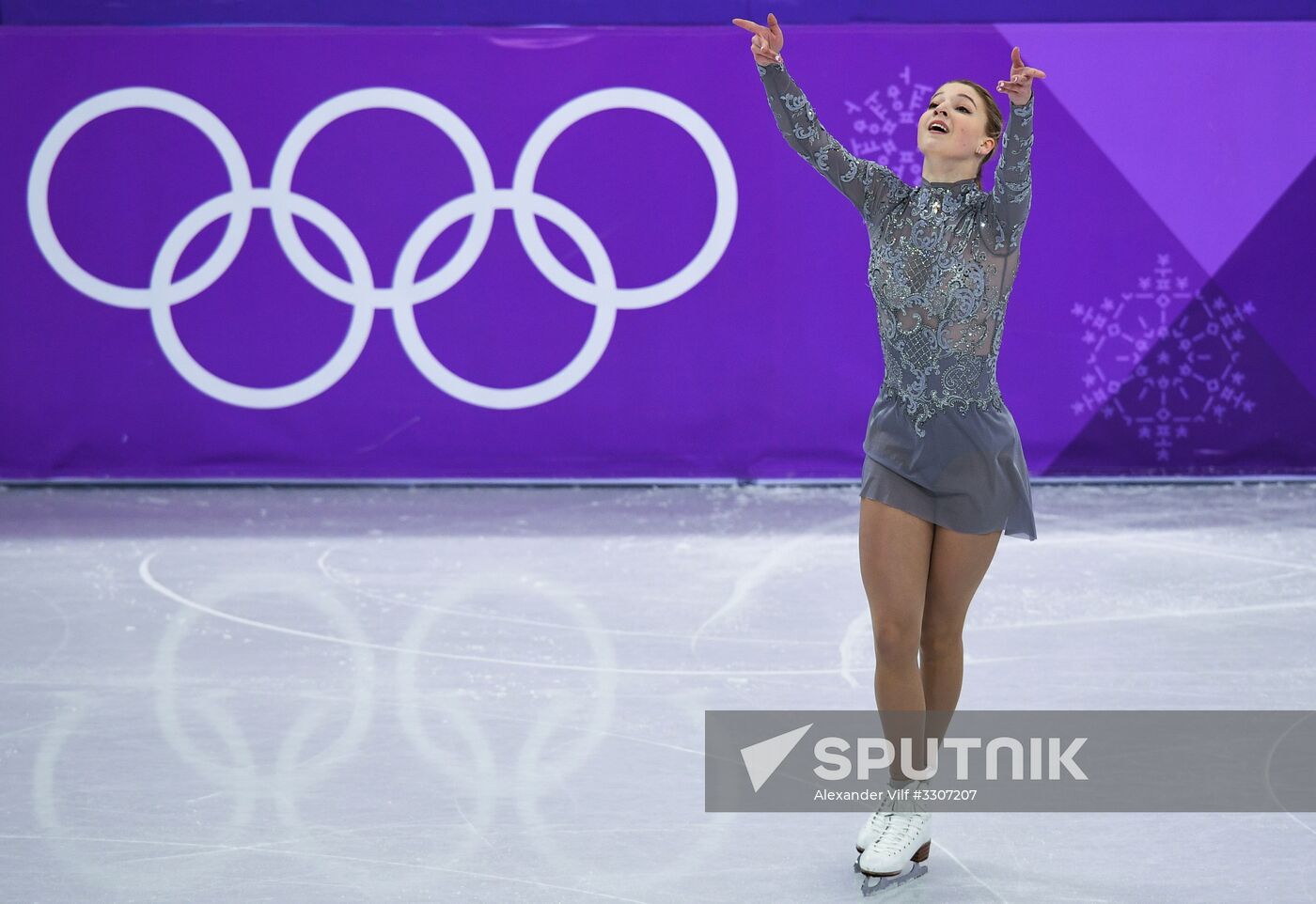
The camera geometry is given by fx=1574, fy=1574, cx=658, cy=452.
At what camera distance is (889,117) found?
8.12 metres

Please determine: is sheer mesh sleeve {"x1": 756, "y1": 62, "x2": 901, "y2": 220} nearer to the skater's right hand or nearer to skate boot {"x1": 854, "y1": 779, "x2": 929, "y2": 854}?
the skater's right hand

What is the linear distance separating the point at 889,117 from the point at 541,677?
4.28 metres

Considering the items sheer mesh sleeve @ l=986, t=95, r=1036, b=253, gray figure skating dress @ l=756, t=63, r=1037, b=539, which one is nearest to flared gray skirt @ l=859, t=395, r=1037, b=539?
gray figure skating dress @ l=756, t=63, r=1037, b=539

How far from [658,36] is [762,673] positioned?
424 centimetres

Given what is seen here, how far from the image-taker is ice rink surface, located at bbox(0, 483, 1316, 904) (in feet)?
11.5

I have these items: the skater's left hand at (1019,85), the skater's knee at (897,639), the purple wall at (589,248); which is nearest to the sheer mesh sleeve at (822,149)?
the skater's left hand at (1019,85)

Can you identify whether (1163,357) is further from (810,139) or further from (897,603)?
(897,603)

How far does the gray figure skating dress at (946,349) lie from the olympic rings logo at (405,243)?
486 cm

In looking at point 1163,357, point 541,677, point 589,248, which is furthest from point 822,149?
point 1163,357

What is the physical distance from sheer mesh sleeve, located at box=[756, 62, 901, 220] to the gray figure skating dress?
3cm

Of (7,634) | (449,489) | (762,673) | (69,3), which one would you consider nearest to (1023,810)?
(762,673)

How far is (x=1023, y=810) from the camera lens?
12.7 ft

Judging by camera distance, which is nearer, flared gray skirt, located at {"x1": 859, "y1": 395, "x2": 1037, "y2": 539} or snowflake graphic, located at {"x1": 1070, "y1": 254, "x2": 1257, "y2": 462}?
flared gray skirt, located at {"x1": 859, "y1": 395, "x2": 1037, "y2": 539}

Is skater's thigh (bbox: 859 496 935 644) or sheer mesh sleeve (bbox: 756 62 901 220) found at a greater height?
sheer mesh sleeve (bbox: 756 62 901 220)
